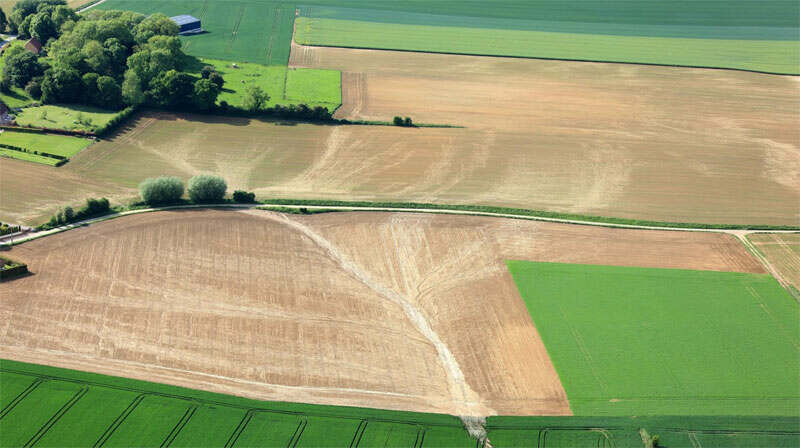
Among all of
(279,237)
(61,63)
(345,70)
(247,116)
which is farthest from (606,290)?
(61,63)

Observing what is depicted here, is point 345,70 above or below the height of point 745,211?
above

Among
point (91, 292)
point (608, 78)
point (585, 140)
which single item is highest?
point (608, 78)

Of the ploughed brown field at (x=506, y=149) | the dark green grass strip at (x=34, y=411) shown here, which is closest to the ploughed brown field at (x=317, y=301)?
the dark green grass strip at (x=34, y=411)

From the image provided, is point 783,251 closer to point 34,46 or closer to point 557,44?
point 557,44

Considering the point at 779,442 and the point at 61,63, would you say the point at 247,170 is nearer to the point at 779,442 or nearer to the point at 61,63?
the point at 61,63

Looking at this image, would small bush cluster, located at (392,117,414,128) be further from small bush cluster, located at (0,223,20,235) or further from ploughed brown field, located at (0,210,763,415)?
small bush cluster, located at (0,223,20,235)

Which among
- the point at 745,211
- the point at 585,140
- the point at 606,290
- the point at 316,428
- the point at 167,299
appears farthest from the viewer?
the point at 585,140

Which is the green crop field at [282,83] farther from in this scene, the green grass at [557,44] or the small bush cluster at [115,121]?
the green grass at [557,44]

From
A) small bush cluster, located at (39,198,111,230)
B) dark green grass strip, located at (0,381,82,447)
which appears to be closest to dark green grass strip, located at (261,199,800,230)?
small bush cluster, located at (39,198,111,230)
